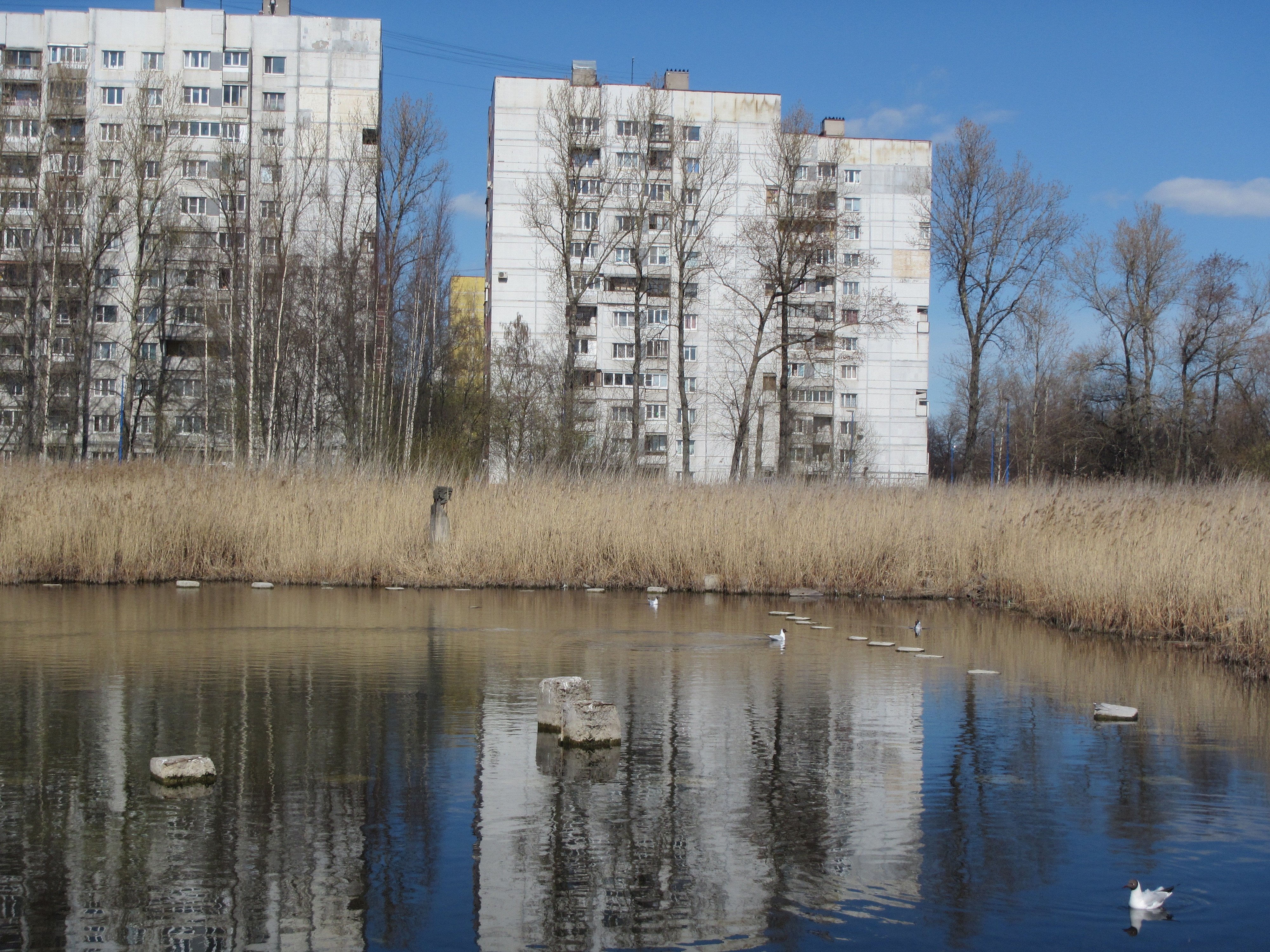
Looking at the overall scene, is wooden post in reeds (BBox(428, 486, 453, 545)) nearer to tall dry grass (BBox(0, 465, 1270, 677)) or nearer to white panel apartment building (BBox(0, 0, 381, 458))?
tall dry grass (BBox(0, 465, 1270, 677))

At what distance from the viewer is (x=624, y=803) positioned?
5859 millimetres

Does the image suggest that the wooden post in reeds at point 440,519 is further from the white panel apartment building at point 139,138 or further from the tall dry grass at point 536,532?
the white panel apartment building at point 139,138

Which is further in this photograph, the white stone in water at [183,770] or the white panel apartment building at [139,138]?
the white panel apartment building at [139,138]

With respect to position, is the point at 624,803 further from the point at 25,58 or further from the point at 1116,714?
the point at 25,58

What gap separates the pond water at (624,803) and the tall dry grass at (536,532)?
695cm

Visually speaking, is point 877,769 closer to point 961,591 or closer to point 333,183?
point 961,591

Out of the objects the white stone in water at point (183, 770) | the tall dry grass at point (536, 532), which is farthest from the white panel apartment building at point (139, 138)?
the white stone in water at point (183, 770)

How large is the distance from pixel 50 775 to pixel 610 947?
3.65 m

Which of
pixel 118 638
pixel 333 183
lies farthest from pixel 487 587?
pixel 333 183

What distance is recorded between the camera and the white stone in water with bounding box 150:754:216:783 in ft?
19.7

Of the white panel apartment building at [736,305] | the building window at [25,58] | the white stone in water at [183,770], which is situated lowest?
the white stone in water at [183,770]

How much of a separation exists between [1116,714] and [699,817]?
415 cm

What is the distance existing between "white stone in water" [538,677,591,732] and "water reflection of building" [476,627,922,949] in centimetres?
12

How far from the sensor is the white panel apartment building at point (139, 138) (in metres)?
44.6
